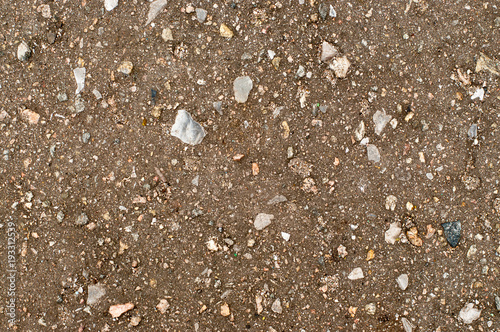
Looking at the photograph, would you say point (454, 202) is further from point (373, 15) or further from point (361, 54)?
point (373, 15)

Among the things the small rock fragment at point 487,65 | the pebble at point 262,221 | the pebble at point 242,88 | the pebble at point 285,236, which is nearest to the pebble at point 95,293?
the pebble at point 262,221

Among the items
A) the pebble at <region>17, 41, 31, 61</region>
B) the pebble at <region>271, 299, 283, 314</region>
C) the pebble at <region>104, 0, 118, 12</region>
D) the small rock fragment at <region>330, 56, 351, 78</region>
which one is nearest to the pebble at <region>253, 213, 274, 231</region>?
the pebble at <region>271, 299, 283, 314</region>

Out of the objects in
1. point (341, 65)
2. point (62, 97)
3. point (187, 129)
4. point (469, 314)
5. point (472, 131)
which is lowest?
point (469, 314)

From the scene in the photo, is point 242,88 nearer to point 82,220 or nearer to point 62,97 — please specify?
point 62,97

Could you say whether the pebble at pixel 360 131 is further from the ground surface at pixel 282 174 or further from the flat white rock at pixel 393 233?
the flat white rock at pixel 393 233

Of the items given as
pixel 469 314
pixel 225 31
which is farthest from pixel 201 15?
pixel 469 314
